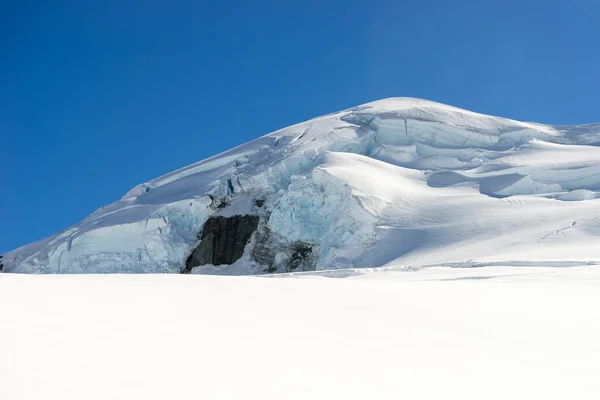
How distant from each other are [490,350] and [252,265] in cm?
2463

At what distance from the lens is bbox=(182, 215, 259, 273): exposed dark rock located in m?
29.5

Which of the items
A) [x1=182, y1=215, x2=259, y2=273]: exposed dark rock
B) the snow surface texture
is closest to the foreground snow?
the snow surface texture

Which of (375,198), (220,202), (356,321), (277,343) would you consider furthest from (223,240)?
(277,343)

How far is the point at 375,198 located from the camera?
2611 centimetres

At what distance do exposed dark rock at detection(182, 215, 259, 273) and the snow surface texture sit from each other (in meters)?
0.46

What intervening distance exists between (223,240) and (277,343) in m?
26.4

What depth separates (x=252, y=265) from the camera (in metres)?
28.5

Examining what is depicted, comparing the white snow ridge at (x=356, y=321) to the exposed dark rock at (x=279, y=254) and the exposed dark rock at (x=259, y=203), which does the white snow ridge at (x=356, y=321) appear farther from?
the exposed dark rock at (x=259, y=203)

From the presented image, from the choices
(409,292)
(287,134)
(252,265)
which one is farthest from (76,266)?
(409,292)

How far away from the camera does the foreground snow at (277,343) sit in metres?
3.22

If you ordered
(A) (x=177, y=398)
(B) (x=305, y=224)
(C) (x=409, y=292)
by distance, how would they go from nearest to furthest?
(A) (x=177, y=398)
(C) (x=409, y=292)
(B) (x=305, y=224)

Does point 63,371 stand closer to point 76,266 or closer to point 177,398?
point 177,398

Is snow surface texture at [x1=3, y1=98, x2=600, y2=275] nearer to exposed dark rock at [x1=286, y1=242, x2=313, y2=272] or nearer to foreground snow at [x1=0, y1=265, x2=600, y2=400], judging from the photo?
exposed dark rock at [x1=286, y1=242, x2=313, y2=272]

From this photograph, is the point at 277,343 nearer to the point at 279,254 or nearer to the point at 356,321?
the point at 356,321
